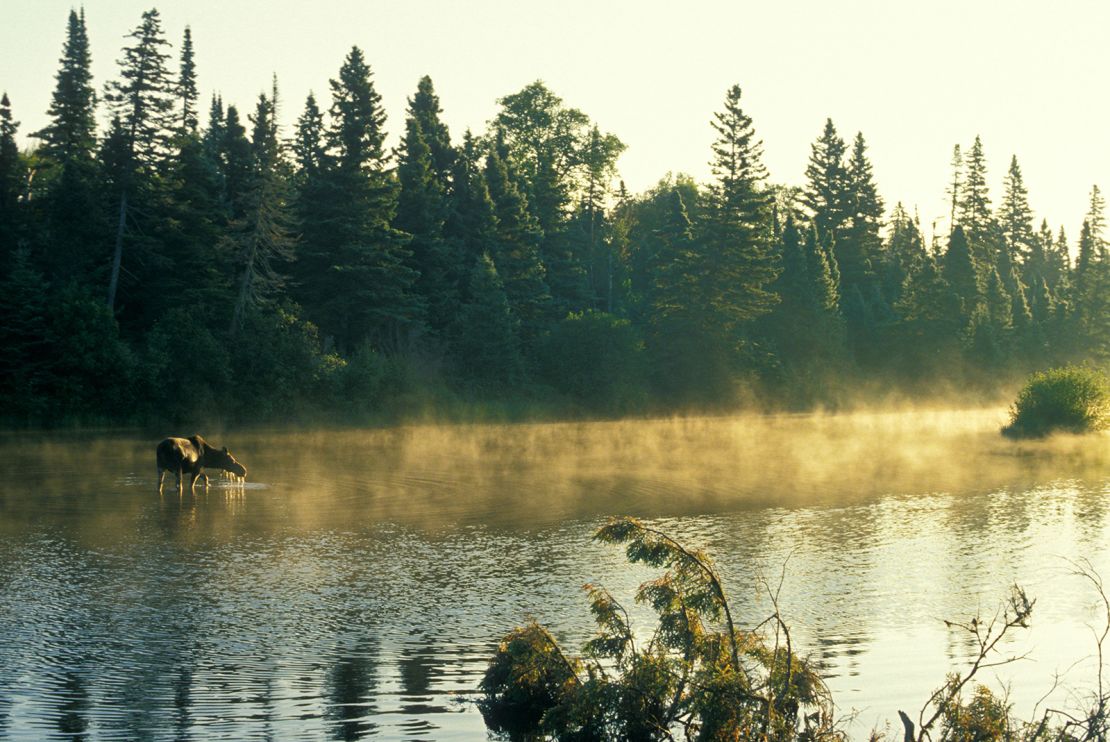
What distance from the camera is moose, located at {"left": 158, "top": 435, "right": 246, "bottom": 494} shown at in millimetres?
32500

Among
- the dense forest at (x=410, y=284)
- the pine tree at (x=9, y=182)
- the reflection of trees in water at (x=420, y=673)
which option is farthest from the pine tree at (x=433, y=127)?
the reflection of trees in water at (x=420, y=673)

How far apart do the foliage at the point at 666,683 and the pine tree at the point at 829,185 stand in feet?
383

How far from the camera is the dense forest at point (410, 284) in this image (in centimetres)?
6369

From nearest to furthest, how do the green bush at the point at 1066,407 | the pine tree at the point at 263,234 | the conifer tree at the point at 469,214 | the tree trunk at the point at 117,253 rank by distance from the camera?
the green bush at the point at 1066,407 < the tree trunk at the point at 117,253 < the pine tree at the point at 263,234 < the conifer tree at the point at 469,214

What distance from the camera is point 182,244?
71.1 metres

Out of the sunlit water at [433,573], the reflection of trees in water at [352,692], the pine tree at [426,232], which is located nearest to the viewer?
the reflection of trees in water at [352,692]

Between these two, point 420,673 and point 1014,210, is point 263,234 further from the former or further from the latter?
point 1014,210

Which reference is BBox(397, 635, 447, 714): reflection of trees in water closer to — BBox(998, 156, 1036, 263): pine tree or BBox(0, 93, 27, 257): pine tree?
BBox(0, 93, 27, 257): pine tree

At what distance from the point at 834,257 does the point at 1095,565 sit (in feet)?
323

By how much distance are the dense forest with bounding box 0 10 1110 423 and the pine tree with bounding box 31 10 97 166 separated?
11.0 inches

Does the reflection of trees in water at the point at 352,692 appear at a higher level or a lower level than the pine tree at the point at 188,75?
lower

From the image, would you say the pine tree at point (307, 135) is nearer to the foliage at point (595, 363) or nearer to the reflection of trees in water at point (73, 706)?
the foliage at point (595, 363)

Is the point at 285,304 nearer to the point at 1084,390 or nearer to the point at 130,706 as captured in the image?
the point at 1084,390

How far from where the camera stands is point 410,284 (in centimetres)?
7694
